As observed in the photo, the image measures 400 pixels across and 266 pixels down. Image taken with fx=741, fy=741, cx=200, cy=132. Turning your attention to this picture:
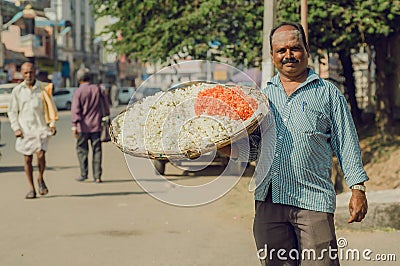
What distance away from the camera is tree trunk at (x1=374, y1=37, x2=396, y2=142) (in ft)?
49.3

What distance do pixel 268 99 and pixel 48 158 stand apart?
12464 mm

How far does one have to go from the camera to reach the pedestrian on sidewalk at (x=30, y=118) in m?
9.49

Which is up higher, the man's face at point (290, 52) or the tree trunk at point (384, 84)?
the man's face at point (290, 52)

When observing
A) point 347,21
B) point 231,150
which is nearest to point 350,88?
point 347,21

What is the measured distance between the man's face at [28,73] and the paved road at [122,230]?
1540 millimetres

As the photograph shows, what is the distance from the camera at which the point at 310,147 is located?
12.6ft

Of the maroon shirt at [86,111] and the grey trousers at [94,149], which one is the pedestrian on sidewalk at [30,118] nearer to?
the maroon shirt at [86,111]

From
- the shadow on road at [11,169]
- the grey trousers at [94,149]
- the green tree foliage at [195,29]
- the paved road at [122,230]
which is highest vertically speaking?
the green tree foliage at [195,29]

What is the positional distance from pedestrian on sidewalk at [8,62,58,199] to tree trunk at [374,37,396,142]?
7604mm

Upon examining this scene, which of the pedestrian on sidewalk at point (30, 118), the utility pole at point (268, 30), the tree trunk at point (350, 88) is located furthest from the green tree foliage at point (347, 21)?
the pedestrian on sidewalk at point (30, 118)

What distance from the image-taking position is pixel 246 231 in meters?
7.66

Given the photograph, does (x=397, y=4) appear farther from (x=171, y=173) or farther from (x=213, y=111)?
(x=213, y=111)

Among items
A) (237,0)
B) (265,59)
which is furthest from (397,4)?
(265,59)

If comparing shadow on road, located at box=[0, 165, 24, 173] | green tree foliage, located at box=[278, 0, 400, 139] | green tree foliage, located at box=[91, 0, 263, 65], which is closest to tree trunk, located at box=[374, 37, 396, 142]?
green tree foliage, located at box=[278, 0, 400, 139]
